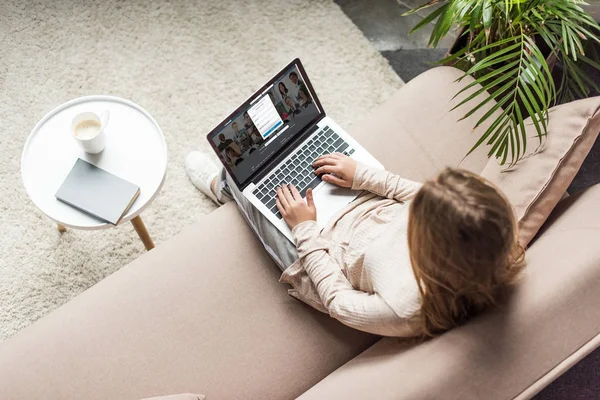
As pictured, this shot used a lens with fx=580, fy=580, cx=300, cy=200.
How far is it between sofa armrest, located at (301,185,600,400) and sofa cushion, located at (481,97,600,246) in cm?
15

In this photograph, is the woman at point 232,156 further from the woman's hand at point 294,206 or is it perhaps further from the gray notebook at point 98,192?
the gray notebook at point 98,192

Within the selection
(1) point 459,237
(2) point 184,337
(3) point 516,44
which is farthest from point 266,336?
(3) point 516,44

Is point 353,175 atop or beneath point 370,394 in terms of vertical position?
atop

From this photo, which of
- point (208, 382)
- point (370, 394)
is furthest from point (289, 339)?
point (370, 394)

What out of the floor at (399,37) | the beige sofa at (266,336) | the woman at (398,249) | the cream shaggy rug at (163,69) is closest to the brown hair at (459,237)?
the woman at (398,249)

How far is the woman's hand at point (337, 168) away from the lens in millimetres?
1476

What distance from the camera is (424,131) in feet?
5.32

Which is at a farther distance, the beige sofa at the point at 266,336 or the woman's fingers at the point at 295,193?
the woman's fingers at the point at 295,193

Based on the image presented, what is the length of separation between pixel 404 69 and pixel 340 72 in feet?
0.85

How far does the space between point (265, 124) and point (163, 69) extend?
853 mm

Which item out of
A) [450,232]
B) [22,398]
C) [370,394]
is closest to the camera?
[450,232]

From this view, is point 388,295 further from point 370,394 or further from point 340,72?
point 340,72

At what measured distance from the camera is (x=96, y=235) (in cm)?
193

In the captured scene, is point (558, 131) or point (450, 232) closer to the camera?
point (450, 232)
